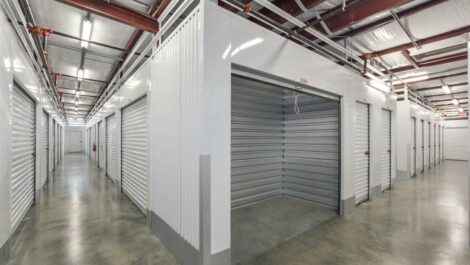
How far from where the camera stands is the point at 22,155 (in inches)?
155

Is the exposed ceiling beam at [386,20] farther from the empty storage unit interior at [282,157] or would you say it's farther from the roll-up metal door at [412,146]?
the roll-up metal door at [412,146]

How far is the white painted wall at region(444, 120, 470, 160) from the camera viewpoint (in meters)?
14.4

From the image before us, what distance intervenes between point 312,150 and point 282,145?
865 mm

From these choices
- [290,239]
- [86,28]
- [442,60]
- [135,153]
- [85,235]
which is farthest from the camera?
[442,60]

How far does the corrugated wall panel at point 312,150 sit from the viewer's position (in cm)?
460

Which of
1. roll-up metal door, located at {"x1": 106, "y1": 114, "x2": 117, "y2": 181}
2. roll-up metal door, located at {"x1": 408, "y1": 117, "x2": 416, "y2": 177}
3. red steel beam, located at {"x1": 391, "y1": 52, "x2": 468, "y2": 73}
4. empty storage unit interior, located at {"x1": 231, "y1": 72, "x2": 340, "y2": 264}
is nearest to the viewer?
empty storage unit interior, located at {"x1": 231, "y1": 72, "x2": 340, "y2": 264}

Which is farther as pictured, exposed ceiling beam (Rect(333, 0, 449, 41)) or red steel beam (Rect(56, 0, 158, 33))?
exposed ceiling beam (Rect(333, 0, 449, 41))

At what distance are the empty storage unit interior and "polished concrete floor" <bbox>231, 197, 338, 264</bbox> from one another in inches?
0.7

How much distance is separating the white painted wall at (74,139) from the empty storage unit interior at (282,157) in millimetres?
21398

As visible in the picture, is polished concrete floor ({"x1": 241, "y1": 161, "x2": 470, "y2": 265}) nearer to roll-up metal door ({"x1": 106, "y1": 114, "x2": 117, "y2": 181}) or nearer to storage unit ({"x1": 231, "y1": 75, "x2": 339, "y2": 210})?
storage unit ({"x1": 231, "y1": 75, "x2": 339, "y2": 210})

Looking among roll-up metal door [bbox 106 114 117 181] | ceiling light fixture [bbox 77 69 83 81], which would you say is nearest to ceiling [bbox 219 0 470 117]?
ceiling light fixture [bbox 77 69 83 81]

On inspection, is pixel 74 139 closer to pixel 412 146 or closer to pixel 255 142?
pixel 255 142

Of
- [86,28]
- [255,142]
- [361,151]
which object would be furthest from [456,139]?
[86,28]

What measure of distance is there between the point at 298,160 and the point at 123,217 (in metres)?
4.23
